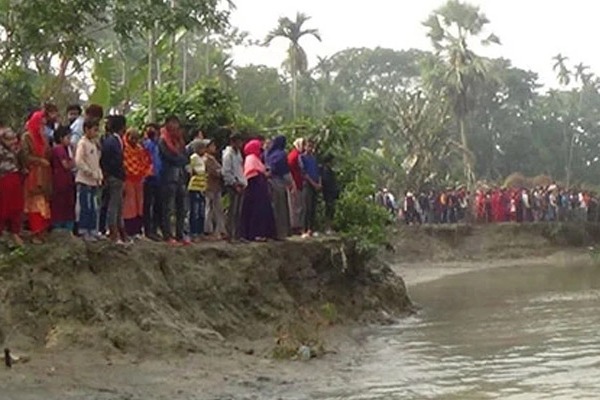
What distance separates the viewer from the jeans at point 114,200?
37.1 feet

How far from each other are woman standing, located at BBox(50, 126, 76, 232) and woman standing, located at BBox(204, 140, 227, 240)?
248 cm

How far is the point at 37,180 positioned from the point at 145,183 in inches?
70.5

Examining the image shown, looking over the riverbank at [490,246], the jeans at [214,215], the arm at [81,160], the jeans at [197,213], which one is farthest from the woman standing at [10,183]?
the riverbank at [490,246]

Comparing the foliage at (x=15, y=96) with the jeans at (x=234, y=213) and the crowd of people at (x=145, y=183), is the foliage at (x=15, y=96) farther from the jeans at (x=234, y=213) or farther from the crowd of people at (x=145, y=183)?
the jeans at (x=234, y=213)

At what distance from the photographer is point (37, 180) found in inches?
420

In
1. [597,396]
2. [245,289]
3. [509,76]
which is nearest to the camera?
[597,396]

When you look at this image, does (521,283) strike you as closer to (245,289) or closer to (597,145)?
(245,289)

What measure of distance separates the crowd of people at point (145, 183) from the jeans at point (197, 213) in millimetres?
13

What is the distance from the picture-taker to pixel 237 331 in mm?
12078

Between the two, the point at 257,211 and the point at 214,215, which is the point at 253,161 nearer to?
the point at 257,211

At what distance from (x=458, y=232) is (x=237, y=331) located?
21.9 meters

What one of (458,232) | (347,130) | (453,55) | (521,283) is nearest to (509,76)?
(453,55)

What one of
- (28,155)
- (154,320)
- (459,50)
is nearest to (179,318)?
(154,320)

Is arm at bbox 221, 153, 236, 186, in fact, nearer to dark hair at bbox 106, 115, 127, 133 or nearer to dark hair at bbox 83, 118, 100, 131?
dark hair at bbox 106, 115, 127, 133
